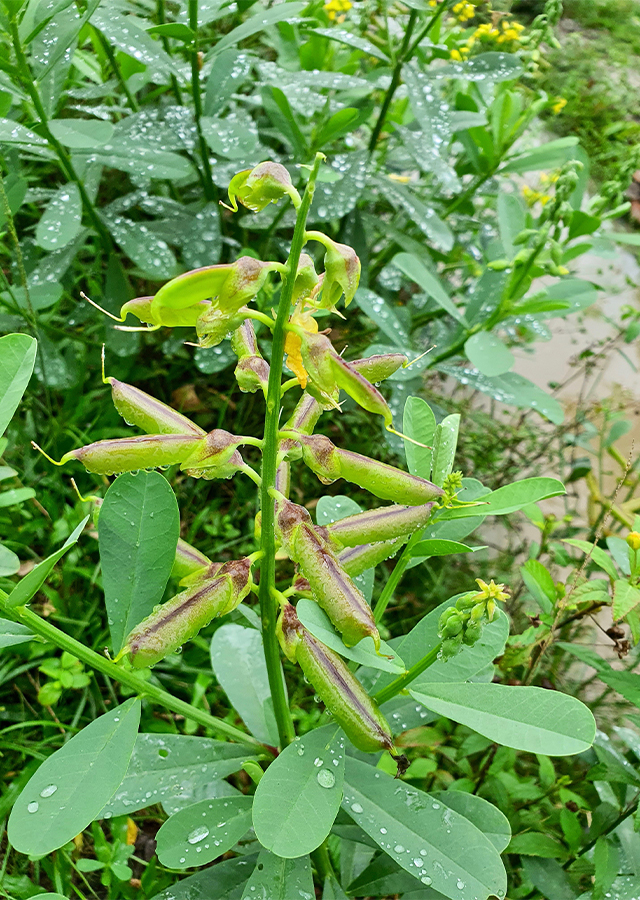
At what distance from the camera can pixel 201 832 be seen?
773 mm

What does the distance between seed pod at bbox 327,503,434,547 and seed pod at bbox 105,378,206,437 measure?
0.19 metres

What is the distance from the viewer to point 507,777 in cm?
126

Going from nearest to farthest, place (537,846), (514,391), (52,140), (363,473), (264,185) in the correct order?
(264,185), (363,473), (537,846), (52,140), (514,391)

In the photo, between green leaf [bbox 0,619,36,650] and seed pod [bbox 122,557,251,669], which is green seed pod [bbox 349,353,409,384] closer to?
seed pod [bbox 122,557,251,669]

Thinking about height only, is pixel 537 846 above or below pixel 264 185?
below

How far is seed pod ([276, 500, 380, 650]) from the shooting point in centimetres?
63

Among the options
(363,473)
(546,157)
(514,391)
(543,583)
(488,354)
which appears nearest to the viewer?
(363,473)

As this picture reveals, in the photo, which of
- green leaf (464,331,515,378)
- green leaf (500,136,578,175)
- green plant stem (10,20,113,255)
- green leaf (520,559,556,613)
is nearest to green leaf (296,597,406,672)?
green leaf (520,559,556,613)

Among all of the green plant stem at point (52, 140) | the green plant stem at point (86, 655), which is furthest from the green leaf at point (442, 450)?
the green plant stem at point (52, 140)

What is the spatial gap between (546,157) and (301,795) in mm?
1769

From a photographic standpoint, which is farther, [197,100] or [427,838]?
[197,100]

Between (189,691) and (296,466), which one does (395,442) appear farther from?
(189,691)

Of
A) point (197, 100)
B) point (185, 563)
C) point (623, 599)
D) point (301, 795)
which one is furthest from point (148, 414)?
point (197, 100)

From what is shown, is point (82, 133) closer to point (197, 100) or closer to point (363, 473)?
point (197, 100)
